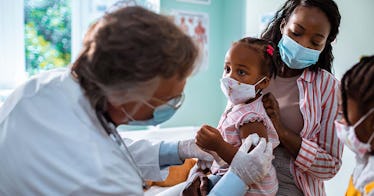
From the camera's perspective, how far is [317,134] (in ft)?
4.23

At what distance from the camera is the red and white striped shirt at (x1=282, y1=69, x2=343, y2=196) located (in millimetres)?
1232

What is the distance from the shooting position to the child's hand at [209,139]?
3.91 feet

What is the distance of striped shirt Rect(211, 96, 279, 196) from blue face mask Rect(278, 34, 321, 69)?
175 millimetres

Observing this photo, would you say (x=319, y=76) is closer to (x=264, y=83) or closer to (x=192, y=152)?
(x=264, y=83)

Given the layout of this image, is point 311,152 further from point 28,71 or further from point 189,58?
point 28,71

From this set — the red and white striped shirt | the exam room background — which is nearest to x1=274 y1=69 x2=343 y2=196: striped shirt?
the red and white striped shirt

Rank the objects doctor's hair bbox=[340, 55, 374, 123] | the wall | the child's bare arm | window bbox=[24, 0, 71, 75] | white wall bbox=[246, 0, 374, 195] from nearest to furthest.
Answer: doctor's hair bbox=[340, 55, 374, 123] < the child's bare arm < white wall bbox=[246, 0, 374, 195] < window bbox=[24, 0, 71, 75] < the wall

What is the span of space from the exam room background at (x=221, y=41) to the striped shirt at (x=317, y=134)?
1262 millimetres

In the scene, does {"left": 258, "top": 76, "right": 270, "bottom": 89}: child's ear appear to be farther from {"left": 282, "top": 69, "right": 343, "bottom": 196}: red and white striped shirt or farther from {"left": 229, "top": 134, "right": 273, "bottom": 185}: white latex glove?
{"left": 229, "top": 134, "right": 273, "bottom": 185}: white latex glove

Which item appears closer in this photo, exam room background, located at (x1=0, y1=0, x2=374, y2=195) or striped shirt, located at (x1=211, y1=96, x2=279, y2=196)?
striped shirt, located at (x1=211, y1=96, x2=279, y2=196)

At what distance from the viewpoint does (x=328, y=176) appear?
1.27m

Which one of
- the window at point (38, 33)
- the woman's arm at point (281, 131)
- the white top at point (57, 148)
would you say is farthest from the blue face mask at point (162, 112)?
the window at point (38, 33)

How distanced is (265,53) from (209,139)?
1.20 ft

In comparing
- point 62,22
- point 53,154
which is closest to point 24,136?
point 53,154
